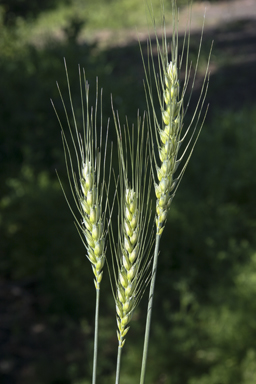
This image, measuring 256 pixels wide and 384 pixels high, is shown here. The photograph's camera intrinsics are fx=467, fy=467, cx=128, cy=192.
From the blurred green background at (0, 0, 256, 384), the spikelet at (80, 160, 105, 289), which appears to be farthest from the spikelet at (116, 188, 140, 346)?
the blurred green background at (0, 0, 256, 384)

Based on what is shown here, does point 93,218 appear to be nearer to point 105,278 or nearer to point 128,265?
point 128,265

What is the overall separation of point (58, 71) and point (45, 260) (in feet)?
8.83

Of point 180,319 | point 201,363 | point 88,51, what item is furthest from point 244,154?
point 88,51

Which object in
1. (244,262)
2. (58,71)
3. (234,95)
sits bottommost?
Result: (234,95)

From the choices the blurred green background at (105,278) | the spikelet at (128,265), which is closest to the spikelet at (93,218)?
the spikelet at (128,265)

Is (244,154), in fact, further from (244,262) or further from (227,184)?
(244,262)

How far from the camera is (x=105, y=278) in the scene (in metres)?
3.46

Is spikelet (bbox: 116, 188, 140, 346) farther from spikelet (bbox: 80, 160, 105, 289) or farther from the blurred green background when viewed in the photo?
the blurred green background

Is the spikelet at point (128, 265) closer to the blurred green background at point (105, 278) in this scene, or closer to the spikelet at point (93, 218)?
the spikelet at point (93, 218)

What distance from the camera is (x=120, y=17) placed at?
1355 centimetres

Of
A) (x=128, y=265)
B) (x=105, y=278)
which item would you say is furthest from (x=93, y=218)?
(x=105, y=278)

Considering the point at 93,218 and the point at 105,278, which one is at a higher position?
the point at 93,218

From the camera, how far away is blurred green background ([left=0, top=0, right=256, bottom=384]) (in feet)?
9.03

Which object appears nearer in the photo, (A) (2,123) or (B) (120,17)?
(A) (2,123)
